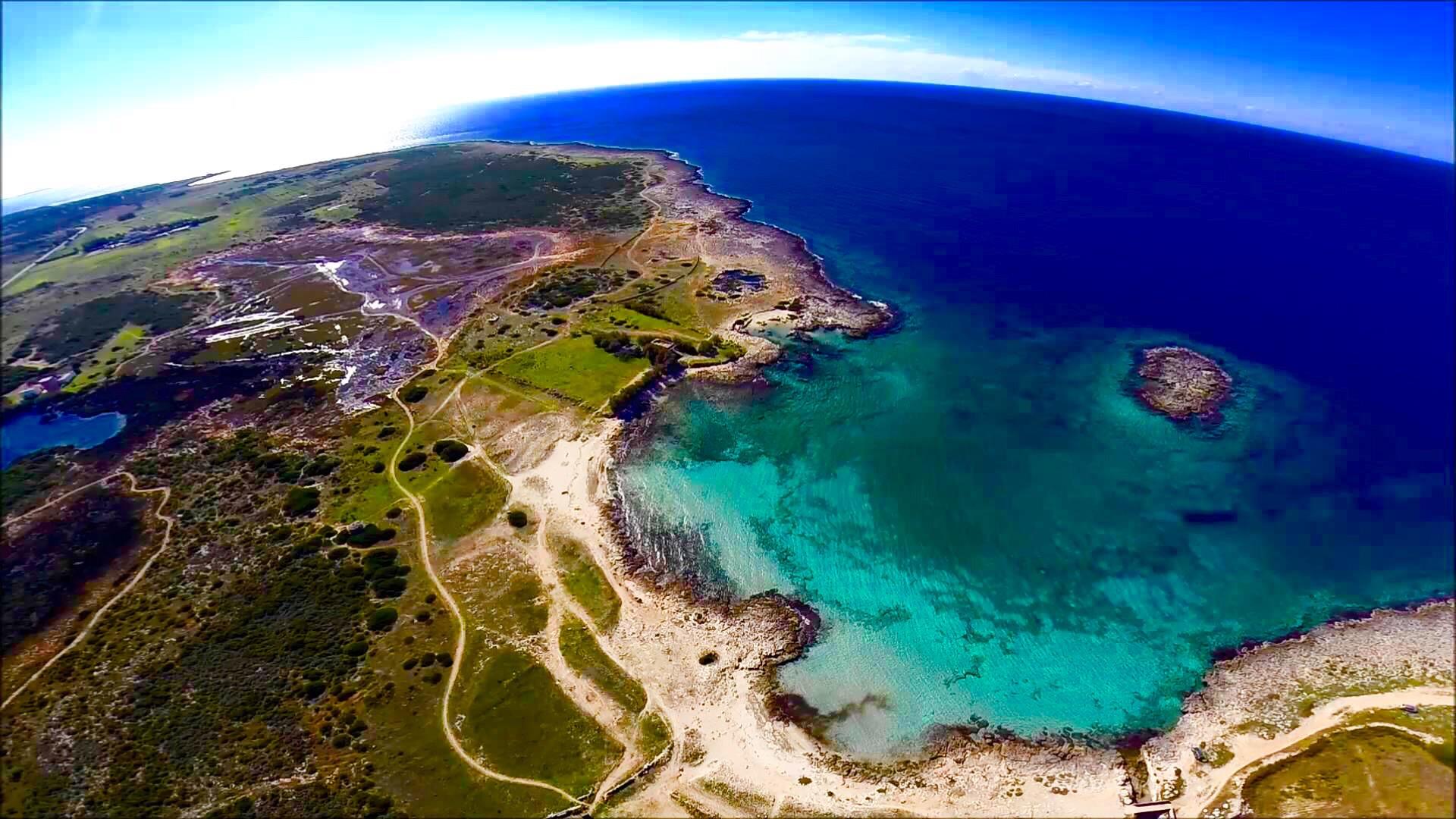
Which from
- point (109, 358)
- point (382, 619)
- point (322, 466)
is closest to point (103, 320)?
point (109, 358)

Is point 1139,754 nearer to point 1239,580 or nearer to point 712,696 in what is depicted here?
point 1239,580

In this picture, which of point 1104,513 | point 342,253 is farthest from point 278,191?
point 1104,513

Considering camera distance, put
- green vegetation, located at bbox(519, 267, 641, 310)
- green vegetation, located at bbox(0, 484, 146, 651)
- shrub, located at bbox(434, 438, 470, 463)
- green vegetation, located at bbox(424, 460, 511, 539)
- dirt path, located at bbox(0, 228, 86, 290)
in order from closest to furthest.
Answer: green vegetation, located at bbox(0, 484, 146, 651), green vegetation, located at bbox(424, 460, 511, 539), shrub, located at bbox(434, 438, 470, 463), green vegetation, located at bbox(519, 267, 641, 310), dirt path, located at bbox(0, 228, 86, 290)

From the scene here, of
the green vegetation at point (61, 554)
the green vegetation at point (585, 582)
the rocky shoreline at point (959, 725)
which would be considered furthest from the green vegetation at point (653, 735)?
the green vegetation at point (61, 554)

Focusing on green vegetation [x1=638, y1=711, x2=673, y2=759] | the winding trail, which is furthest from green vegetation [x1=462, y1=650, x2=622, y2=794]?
green vegetation [x1=638, y1=711, x2=673, y2=759]

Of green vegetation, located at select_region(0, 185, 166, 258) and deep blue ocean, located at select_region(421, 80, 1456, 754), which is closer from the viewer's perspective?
deep blue ocean, located at select_region(421, 80, 1456, 754)

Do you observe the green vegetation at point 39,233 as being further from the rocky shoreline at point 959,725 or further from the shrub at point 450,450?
the rocky shoreline at point 959,725

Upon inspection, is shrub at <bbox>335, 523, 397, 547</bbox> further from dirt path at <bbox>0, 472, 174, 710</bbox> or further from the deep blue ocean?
the deep blue ocean

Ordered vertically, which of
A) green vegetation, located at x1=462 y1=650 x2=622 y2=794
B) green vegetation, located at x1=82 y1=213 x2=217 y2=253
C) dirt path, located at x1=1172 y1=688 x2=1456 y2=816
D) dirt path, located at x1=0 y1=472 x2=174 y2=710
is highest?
green vegetation, located at x1=82 y1=213 x2=217 y2=253

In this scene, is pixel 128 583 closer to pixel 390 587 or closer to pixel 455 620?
pixel 390 587
